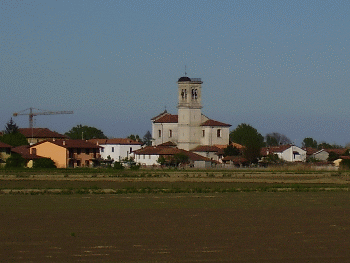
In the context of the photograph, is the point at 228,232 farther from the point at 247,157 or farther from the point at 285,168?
the point at 247,157

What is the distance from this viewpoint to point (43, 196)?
1620 inches

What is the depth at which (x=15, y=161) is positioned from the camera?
100688 millimetres

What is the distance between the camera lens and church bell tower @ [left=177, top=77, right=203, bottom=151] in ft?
454

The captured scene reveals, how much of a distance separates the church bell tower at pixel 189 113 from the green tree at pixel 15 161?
41618 millimetres

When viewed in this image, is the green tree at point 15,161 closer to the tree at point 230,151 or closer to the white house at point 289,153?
the tree at point 230,151

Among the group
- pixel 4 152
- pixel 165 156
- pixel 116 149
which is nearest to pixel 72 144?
pixel 4 152

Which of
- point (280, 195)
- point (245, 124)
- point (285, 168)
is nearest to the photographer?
point (280, 195)

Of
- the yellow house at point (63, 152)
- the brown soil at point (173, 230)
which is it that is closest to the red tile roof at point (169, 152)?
the yellow house at point (63, 152)

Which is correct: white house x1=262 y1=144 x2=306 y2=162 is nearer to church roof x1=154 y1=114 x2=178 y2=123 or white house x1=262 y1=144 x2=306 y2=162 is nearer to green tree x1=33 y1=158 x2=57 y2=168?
church roof x1=154 y1=114 x2=178 y2=123

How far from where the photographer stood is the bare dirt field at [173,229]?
20.1m

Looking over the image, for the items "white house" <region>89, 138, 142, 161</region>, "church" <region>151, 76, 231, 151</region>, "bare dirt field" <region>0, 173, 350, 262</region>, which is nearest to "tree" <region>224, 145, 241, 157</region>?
"church" <region>151, 76, 231, 151</region>

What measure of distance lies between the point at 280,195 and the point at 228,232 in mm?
19708

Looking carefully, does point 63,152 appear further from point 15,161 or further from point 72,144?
point 15,161

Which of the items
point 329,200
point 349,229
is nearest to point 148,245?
point 349,229
